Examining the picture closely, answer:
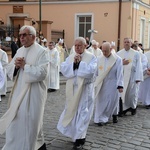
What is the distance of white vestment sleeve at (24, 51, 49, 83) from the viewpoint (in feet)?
15.4

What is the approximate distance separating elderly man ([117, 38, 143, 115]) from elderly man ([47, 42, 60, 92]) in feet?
14.0

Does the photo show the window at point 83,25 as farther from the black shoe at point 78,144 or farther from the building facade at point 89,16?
the black shoe at point 78,144

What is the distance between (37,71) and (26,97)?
403 mm

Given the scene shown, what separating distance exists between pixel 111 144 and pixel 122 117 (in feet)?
7.46

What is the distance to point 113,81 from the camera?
7.39 meters

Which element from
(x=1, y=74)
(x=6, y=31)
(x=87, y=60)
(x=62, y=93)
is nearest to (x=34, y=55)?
(x=1, y=74)

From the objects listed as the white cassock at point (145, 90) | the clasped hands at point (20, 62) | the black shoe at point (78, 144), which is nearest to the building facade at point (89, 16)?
the white cassock at point (145, 90)

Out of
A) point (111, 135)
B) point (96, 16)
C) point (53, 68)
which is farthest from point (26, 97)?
point (96, 16)

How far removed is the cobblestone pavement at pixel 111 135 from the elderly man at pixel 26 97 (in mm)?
929

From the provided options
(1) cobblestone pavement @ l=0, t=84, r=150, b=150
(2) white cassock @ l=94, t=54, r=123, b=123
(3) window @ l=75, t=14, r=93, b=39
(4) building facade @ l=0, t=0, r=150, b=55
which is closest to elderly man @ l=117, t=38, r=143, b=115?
(1) cobblestone pavement @ l=0, t=84, r=150, b=150

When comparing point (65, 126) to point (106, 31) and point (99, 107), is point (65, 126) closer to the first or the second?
point (99, 107)

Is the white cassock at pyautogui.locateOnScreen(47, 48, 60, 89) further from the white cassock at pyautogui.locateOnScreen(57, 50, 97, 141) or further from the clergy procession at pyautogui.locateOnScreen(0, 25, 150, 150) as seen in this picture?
the white cassock at pyautogui.locateOnScreen(57, 50, 97, 141)

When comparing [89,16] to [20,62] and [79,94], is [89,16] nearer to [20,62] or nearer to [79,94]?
[79,94]

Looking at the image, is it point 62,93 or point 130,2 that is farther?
point 130,2
